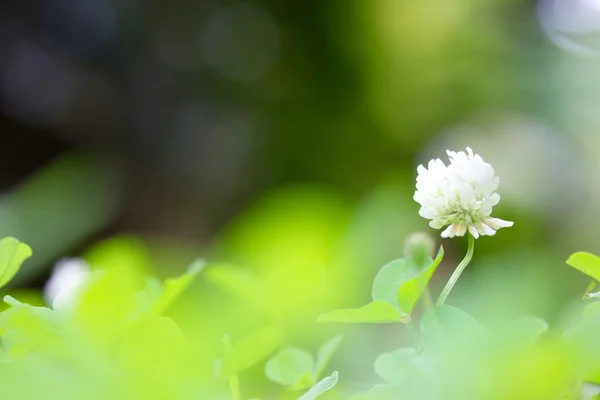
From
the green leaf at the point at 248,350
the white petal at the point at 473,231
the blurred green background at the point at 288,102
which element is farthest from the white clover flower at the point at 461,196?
the blurred green background at the point at 288,102

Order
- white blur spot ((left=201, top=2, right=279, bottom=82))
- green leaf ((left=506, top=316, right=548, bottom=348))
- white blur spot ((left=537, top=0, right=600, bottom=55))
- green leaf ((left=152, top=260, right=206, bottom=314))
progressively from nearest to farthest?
1. green leaf ((left=506, top=316, right=548, bottom=348))
2. green leaf ((left=152, top=260, right=206, bottom=314))
3. white blur spot ((left=537, top=0, right=600, bottom=55))
4. white blur spot ((left=201, top=2, right=279, bottom=82))

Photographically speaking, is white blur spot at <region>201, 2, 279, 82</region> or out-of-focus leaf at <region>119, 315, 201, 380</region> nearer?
out-of-focus leaf at <region>119, 315, 201, 380</region>

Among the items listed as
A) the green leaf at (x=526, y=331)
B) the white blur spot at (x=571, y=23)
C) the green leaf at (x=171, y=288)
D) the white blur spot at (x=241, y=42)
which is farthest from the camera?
the white blur spot at (x=241, y=42)

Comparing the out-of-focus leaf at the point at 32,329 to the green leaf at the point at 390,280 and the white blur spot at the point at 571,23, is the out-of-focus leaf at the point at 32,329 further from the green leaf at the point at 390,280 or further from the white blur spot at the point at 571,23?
the white blur spot at the point at 571,23

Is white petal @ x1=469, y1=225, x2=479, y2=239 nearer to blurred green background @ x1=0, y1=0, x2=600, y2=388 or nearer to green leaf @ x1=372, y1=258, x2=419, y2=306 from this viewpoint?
green leaf @ x1=372, y1=258, x2=419, y2=306

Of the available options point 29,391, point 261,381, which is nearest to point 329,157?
point 261,381

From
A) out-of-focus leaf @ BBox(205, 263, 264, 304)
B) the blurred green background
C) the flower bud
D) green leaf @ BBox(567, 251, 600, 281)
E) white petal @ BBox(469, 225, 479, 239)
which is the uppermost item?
the blurred green background

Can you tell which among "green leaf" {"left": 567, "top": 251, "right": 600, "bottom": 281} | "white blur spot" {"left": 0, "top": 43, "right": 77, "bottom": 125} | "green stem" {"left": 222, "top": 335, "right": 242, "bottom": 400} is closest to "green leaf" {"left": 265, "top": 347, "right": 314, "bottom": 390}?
"green stem" {"left": 222, "top": 335, "right": 242, "bottom": 400}
